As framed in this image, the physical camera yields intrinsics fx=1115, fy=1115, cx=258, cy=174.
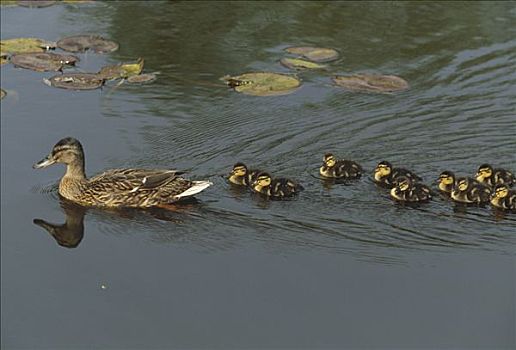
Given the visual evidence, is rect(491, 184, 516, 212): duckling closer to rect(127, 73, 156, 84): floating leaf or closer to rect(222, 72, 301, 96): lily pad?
rect(222, 72, 301, 96): lily pad

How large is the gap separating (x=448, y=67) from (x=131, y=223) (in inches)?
176

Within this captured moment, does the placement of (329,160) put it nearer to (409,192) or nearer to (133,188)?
(409,192)

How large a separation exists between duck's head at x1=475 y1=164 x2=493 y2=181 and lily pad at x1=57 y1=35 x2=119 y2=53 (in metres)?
4.74

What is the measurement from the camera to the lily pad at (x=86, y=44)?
11.9 meters

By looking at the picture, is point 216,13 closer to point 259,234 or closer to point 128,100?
point 128,100

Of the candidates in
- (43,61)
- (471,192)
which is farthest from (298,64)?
(471,192)

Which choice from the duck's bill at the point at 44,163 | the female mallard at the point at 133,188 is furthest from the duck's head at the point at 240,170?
the duck's bill at the point at 44,163

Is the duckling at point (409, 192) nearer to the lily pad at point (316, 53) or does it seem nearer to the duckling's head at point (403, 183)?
A: the duckling's head at point (403, 183)

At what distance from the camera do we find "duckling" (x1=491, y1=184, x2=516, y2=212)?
8266mm

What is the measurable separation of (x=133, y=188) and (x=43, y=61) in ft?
10.8

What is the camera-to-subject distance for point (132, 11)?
Answer: 43.9 feet

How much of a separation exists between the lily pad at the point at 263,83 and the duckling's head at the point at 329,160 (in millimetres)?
1816

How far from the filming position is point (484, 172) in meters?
8.68

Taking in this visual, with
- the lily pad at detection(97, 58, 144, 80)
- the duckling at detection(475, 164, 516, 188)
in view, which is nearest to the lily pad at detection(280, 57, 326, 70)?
the lily pad at detection(97, 58, 144, 80)
